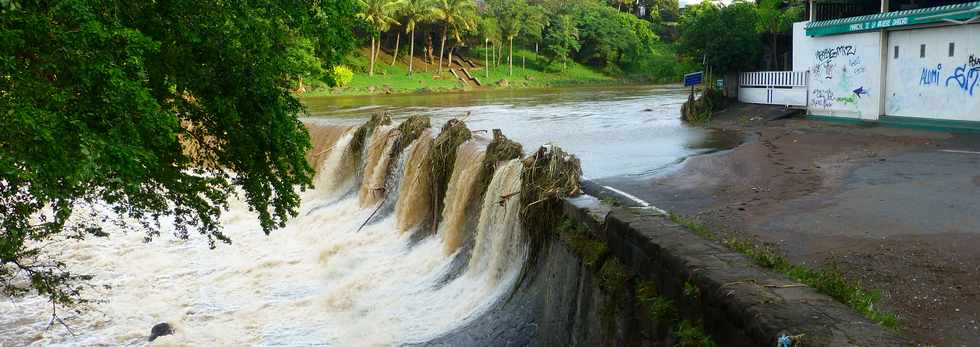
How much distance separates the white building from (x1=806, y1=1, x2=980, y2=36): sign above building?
0.02 m

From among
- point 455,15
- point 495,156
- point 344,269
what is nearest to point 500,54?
point 455,15

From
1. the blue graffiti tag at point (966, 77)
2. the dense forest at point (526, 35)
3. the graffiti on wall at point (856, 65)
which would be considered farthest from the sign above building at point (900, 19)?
the dense forest at point (526, 35)

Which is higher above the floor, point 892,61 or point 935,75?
point 892,61

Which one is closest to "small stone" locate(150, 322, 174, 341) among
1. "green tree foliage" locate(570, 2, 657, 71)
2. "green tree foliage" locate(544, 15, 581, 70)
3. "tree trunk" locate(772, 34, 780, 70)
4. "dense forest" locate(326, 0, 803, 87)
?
"tree trunk" locate(772, 34, 780, 70)

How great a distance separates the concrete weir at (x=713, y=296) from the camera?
4406 mm

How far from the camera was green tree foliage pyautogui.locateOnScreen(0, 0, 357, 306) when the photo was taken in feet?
14.9

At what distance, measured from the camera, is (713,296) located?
5.12 m

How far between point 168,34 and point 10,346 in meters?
6.58

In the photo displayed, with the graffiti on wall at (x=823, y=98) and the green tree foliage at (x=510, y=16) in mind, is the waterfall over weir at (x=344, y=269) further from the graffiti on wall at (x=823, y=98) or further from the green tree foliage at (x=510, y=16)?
the green tree foliage at (x=510, y=16)

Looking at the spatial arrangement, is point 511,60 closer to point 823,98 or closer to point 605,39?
point 605,39

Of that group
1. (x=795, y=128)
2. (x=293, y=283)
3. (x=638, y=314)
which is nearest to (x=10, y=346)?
(x=293, y=283)

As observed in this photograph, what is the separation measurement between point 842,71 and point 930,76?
2.60 metres

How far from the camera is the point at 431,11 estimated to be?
58.2 metres

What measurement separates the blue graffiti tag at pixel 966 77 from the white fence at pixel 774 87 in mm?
4505
